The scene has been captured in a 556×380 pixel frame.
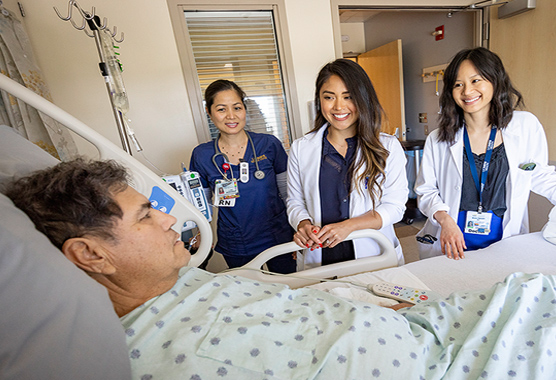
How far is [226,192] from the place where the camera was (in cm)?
169

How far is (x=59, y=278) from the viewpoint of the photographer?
0.57m

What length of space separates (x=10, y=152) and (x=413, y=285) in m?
1.42

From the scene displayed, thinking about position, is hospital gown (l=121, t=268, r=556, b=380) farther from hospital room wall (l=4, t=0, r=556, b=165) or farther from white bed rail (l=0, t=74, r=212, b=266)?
hospital room wall (l=4, t=0, r=556, b=165)

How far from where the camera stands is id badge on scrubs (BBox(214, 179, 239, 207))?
1.69m

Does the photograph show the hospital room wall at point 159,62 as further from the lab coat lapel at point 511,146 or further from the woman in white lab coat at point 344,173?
the lab coat lapel at point 511,146

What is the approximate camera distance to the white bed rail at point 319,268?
1.24m

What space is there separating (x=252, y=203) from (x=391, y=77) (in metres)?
3.50

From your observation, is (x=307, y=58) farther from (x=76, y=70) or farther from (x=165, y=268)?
(x=165, y=268)

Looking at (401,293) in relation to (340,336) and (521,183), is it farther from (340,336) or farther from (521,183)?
(521,183)

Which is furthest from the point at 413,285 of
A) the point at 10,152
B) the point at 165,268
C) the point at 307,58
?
the point at 307,58

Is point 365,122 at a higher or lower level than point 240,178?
higher

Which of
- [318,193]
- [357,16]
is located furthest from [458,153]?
[357,16]

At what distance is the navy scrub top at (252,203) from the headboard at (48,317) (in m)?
1.14

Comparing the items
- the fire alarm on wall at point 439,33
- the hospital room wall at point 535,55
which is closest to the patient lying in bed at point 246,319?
the hospital room wall at point 535,55
